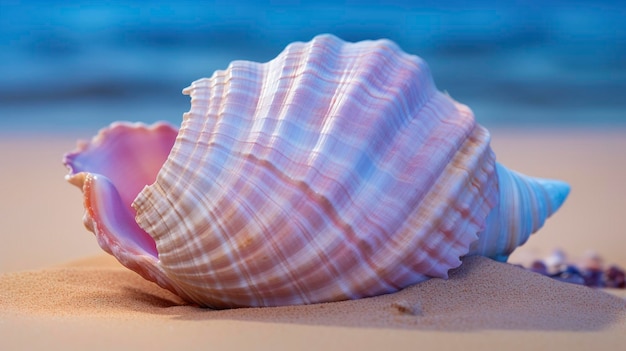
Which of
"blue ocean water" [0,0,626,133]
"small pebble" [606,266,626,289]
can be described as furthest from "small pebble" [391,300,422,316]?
"blue ocean water" [0,0,626,133]

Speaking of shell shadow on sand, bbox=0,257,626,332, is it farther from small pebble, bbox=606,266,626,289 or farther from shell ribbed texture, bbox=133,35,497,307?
small pebble, bbox=606,266,626,289

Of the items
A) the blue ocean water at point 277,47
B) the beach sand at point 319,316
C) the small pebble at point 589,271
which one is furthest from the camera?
the blue ocean water at point 277,47

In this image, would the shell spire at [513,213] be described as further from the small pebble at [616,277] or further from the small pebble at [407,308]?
the small pebble at [616,277]

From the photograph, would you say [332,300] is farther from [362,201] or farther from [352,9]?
[352,9]

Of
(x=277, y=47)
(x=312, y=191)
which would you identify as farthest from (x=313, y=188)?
(x=277, y=47)

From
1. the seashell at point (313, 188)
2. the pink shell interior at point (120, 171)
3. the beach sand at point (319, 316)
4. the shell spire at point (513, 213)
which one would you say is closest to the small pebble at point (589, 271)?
the shell spire at point (513, 213)

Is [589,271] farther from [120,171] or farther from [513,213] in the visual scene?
[120,171]
